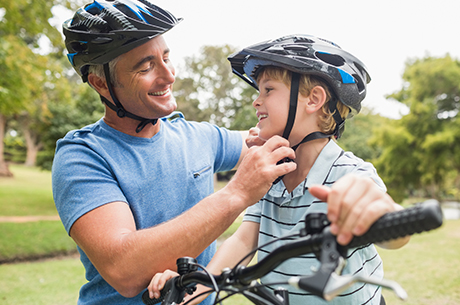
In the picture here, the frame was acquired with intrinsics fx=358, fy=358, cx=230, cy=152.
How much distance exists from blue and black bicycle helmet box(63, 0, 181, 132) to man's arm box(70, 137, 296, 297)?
0.85 meters

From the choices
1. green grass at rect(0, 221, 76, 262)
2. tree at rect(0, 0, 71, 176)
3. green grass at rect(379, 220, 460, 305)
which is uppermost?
tree at rect(0, 0, 71, 176)

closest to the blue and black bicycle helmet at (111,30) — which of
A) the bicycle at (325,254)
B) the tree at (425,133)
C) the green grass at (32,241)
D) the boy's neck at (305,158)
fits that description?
the boy's neck at (305,158)

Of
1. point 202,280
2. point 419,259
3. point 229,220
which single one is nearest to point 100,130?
point 229,220

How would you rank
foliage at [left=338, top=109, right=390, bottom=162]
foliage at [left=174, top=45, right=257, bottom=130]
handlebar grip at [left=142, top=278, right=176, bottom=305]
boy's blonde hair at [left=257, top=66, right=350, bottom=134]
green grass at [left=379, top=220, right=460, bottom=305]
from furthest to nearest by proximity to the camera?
foliage at [left=338, top=109, right=390, bottom=162], foliage at [left=174, top=45, right=257, bottom=130], green grass at [left=379, top=220, right=460, bottom=305], boy's blonde hair at [left=257, top=66, right=350, bottom=134], handlebar grip at [left=142, top=278, right=176, bottom=305]

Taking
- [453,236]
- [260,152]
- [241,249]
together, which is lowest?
[453,236]

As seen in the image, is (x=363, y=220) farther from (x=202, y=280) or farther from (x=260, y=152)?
(x=260, y=152)

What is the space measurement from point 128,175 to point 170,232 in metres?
0.61

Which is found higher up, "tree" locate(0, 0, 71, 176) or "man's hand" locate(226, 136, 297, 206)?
"man's hand" locate(226, 136, 297, 206)

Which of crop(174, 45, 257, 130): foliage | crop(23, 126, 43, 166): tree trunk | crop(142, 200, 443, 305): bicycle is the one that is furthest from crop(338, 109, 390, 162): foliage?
crop(23, 126, 43, 166): tree trunk

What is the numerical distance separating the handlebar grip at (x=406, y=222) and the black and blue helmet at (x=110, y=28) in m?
1.93

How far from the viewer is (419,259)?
37.9 feet

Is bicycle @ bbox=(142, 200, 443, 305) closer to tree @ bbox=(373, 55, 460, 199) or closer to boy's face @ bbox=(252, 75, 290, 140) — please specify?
boy's face @ bbox=(252, 75, 290, 140)

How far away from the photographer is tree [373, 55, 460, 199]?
24.8m

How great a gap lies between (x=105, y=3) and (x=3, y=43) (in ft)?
30.5
